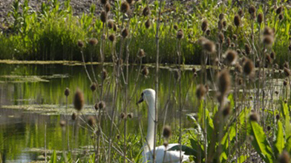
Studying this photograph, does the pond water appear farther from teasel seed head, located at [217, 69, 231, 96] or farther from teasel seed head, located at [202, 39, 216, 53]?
teasel seed head, located at [217, 69, 231, 96]

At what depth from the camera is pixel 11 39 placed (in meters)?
12.6

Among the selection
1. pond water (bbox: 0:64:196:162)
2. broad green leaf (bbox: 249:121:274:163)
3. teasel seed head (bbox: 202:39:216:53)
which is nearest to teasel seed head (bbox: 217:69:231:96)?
teasel seed head (bbox: 202:39:216:53)

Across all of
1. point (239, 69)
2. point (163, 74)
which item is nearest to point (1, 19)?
point (163, 74)

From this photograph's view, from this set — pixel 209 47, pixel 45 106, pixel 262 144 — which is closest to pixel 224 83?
pixel 209 47

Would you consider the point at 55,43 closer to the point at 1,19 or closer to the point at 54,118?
the point at 1,19

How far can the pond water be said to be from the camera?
18.2 feet

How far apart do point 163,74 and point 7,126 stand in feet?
16.6

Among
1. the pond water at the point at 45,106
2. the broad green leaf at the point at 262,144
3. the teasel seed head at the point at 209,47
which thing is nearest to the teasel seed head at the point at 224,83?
the teasel seed head at the point at 209,47

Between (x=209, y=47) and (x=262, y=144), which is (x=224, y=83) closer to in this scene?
(x=209, y=47)

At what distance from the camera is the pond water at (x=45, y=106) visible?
18.2 ft

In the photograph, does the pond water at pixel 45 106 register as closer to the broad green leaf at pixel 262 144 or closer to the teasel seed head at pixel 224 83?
the broad green leaf at pixel 262 144

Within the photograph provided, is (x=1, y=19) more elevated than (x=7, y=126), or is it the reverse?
(x=1, y=19)

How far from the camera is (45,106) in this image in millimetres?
7781

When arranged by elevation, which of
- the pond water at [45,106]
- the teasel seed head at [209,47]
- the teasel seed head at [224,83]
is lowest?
the pond water at [45,106]
